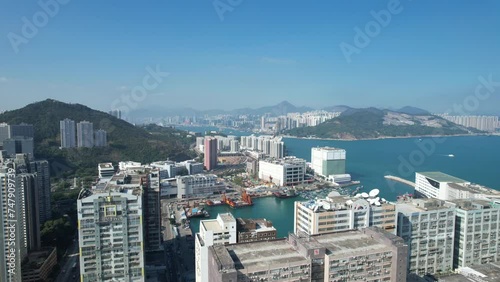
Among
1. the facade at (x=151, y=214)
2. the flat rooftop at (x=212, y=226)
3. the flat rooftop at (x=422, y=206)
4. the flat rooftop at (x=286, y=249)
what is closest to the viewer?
the flat rooftop at (x=286, y=249)

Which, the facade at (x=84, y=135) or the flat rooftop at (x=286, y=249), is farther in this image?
the facade at (x=84, y=135)

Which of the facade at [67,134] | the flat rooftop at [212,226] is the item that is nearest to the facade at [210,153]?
the facade at [67,134]

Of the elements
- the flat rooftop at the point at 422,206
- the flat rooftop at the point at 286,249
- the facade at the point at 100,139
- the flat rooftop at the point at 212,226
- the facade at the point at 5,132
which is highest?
the facade at the point at 5,132

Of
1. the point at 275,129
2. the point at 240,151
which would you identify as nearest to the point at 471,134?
the point at 275,129

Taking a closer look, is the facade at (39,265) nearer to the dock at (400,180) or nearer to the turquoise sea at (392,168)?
the turquoise sea at (392,168)

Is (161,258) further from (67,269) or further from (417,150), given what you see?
(417,150)

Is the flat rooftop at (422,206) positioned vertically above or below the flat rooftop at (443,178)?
above
